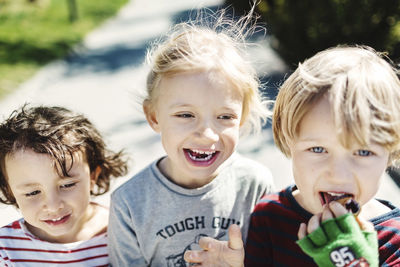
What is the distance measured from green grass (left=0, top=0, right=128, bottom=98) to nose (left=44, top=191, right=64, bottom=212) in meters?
4.05

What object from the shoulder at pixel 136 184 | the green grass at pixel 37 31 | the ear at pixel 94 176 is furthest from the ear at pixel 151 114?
the green grass at pixel 37 31

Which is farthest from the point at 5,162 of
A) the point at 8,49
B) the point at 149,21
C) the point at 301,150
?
the point at 149,21

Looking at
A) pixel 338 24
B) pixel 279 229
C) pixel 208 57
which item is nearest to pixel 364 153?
pixel 279 229

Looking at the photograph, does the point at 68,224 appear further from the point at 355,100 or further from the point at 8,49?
the point at 8,49

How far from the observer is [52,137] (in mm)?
2133

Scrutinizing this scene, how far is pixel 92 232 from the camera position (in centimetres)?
235

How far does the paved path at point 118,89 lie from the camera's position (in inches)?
171

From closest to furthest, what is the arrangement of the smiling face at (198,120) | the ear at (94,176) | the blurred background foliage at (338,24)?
the smiling face at (198,120) → the ear at (94,176) → the blurred background foliage at (338,24)

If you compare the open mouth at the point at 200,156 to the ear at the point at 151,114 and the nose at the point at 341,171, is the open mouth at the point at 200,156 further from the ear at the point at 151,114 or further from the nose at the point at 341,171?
the nose at the point at 341,171

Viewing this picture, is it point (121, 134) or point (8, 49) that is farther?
point (8, 49)

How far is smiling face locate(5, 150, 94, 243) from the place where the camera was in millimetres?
2074

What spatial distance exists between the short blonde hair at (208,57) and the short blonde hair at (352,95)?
0.36m

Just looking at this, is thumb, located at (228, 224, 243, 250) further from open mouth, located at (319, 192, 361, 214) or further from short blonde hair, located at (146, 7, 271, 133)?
short blonde hair, located at (146, 7, 271, 133)

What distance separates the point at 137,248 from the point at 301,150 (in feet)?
3.12
